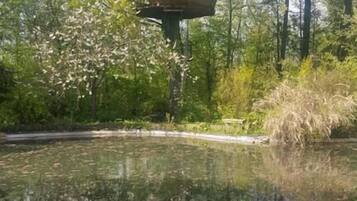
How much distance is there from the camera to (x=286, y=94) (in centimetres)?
1274

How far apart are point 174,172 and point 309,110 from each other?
476 centimetres

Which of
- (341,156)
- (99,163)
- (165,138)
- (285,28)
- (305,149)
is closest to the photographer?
(99,163)

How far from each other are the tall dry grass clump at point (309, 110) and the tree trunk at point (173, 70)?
15.5ft

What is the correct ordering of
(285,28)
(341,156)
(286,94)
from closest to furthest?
(341,156)
(286,94)
(285,28)

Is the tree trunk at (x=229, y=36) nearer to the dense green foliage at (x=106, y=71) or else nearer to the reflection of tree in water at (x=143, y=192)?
the dense green foliage at (x=106, y=71)

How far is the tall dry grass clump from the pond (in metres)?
0.61

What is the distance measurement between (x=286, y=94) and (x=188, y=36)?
41.1 feet

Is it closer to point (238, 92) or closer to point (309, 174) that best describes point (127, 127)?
point (238, 92)

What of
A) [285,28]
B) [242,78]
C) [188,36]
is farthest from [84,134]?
[285,28]

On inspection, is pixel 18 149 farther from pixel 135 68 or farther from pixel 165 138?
pixel 135 68

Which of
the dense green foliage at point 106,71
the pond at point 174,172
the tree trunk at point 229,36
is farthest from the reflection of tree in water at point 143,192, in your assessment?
the tree trunk at point 229,36

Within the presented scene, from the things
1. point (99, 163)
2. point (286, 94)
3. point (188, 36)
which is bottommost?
point (99, 163)

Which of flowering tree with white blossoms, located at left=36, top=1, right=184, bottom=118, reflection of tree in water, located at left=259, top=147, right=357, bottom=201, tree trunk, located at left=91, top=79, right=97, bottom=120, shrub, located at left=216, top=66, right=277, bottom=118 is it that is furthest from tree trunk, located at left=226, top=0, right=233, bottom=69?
reflection of tree in water, located at left=259, top=147, right=357, bottom=201

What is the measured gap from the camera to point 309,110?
1195 centimetres
